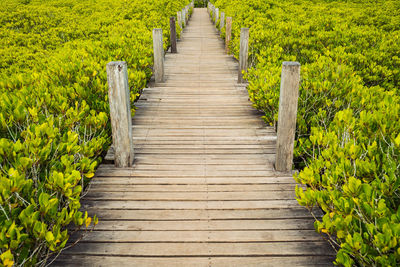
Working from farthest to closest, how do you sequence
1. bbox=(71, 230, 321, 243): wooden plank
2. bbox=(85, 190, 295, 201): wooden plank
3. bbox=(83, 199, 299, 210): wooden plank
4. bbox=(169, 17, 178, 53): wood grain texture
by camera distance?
bbox=(169, 17, 178, 53): wood grain texture, bbox=(85, 190, 295, 201): wooden plank, bbox=(83, 199, 299, 210): wooden plank, bbox=(71, 230, 321, 243): wooden plank

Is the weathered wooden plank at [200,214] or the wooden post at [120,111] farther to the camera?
the wooden post at [120,111]

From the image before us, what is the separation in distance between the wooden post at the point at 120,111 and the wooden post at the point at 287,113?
1959mm

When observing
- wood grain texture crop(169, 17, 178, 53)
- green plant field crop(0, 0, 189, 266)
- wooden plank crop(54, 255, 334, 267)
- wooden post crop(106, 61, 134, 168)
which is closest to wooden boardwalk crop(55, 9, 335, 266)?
wooden plank crop(54, 255, 334, 267)

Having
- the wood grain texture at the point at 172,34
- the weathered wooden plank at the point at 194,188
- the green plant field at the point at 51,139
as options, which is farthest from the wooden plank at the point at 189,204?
the wood grain texture at the point at 172,34

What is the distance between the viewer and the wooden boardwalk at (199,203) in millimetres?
2744

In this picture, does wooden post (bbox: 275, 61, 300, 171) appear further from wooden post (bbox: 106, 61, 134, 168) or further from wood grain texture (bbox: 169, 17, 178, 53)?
wood grain texture (bbox: 169, 17, 178, 53)

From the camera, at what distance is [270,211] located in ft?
10.8

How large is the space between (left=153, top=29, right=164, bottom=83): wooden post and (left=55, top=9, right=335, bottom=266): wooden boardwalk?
232 cm

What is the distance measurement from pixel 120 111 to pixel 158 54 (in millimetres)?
4487

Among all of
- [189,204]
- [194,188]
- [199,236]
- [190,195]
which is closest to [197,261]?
[199,236]

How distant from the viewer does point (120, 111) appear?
3.85 metres

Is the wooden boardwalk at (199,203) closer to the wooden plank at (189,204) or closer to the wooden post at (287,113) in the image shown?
the wooden plank at (189,204)

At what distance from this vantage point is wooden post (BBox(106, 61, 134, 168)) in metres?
3.72

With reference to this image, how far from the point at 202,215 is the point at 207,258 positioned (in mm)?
588
